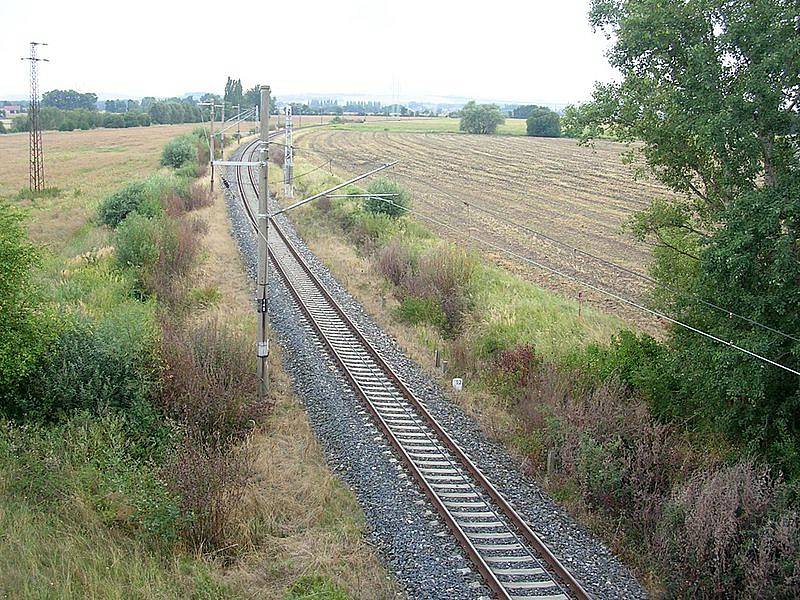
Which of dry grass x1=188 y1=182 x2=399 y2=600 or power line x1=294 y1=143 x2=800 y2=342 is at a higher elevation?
power line x1=294 y1=143 x2=800 y2=342

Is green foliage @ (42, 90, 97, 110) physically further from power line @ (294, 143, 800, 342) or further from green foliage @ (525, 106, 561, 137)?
power line @ (294, 143, 800, 342)

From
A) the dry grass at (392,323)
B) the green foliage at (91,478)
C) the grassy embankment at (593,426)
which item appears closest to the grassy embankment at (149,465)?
the green foliage at (91,478)

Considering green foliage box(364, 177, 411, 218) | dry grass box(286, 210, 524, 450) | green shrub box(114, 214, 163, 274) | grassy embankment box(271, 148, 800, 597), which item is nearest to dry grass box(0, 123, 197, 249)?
green shrub box(114, 214, 163, 274)

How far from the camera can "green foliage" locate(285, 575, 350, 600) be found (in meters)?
9.92

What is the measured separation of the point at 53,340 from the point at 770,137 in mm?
13973

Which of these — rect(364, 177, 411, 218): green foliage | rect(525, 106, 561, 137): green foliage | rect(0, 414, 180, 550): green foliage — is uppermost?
rect(525, 106, 561, 137): green foliage

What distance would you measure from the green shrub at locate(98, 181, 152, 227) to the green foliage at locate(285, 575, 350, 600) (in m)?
27.6

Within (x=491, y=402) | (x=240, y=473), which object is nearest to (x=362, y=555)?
(x=240, y=473)

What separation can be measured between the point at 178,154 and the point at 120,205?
30750mm

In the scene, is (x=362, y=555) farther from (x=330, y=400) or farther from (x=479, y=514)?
(x=330, y=400)

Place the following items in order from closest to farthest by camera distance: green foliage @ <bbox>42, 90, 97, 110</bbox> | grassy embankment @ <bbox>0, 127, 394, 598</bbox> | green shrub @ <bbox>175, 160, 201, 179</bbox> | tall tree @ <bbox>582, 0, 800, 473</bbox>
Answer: grassy embankment @ <bbox>0, 127, 394, 598</bbox>, tall tree @ <bbox>582, 0, 800, 473</bbox>, green shrub @ <bbox>175, 160, 201, 179</bbox>, green foliage @ <bbox>42, 90, 97, 110</bbox>

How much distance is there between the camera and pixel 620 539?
1266 centimetres

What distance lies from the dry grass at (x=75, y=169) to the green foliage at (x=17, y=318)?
704 inches

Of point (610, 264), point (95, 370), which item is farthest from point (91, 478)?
point (610, 264)
